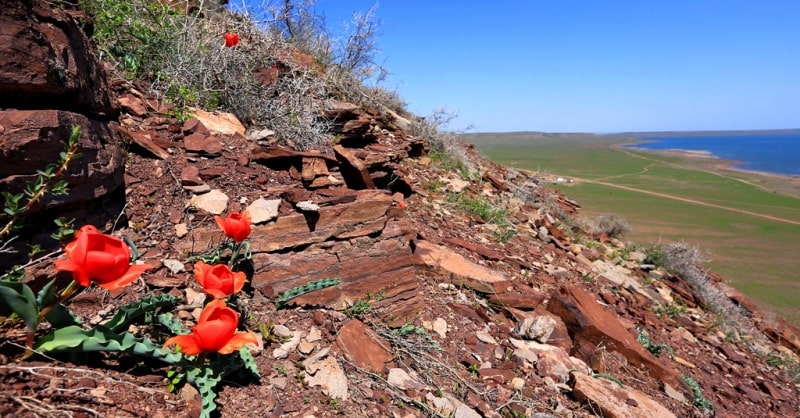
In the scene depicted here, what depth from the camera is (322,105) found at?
18.1 feet

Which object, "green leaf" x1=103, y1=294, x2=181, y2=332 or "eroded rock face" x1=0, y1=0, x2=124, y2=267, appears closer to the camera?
"green leaf" x1=103, y1=294, x2=181, y2=332

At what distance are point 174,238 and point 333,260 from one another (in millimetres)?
976

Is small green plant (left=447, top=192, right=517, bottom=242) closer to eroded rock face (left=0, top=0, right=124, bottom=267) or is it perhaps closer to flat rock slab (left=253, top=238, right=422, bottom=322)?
flat rock slab (left=253, top=238, right=422, bottom=322)

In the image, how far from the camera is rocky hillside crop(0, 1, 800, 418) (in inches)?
75.0

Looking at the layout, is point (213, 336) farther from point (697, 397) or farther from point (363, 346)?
point (697, 397)

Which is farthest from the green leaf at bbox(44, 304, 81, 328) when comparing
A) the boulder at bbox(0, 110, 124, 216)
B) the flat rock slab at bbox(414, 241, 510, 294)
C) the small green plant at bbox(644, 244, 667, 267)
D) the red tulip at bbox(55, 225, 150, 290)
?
the small green plant at bbox(644, 244, 667, 267)

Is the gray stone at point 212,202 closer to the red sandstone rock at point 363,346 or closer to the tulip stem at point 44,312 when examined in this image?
the red sandstone rock at point 363,346

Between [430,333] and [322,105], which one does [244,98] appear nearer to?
[322,105]

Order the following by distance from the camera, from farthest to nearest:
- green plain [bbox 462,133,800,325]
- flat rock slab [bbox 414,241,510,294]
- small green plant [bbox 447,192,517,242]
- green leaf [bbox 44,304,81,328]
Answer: green plain [bbox 462,133,800,325], small green plant [bbox 447,192,517,242], flat rock slab [bbox 414,241,510,294], green leaf [bbox 44,304,81,328]

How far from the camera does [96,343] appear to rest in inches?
61.1

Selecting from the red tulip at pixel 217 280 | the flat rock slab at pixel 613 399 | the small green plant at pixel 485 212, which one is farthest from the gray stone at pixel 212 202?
the small green plant at pixel 485 212

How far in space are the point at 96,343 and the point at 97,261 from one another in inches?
16.3

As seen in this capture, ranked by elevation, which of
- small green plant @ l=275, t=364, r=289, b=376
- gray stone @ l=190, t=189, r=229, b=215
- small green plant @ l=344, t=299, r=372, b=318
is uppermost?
gray stone @ l=190, t=189, r=229, b=215

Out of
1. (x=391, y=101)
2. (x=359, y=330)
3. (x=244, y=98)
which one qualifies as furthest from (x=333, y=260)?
(x=391, y=101)
